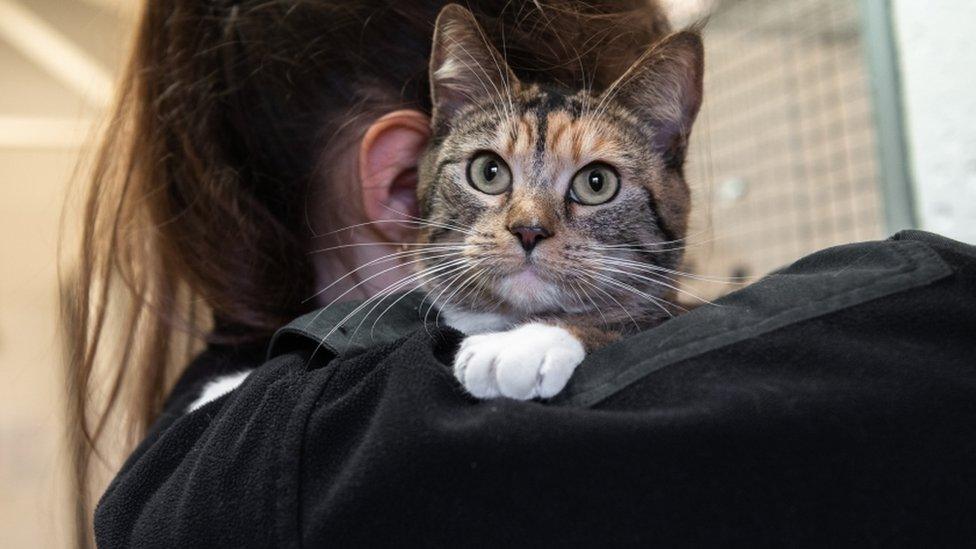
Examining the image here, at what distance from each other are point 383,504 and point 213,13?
1094mm

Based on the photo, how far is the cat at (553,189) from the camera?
117cm

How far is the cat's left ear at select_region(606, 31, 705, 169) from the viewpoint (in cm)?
125

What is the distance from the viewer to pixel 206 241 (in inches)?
55.2

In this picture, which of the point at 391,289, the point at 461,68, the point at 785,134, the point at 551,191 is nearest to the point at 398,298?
the point at 391,289

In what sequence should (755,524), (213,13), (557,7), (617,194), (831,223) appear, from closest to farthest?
(755,524) → (617,194) → (557,7) → (213,13) → (831,223)

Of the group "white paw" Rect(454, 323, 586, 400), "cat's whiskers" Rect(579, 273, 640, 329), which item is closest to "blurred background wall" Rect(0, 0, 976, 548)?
"cat's whiskers" Rect(579, 273, 640, 329)

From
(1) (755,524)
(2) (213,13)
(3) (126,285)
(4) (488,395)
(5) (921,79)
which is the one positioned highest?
(2) (213,13)

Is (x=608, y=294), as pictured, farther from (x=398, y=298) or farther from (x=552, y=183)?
(x=398, y=298)

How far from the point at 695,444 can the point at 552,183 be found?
593 millimetres

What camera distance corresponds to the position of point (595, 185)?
1250mm

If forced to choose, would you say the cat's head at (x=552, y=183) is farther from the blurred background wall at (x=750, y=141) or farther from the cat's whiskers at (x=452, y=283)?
the blurred background wall at (x=750, y=141)

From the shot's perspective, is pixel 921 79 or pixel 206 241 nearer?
pixel 206 241

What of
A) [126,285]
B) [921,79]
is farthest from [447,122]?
[921,79]

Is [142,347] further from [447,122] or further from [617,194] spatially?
[617,194]
